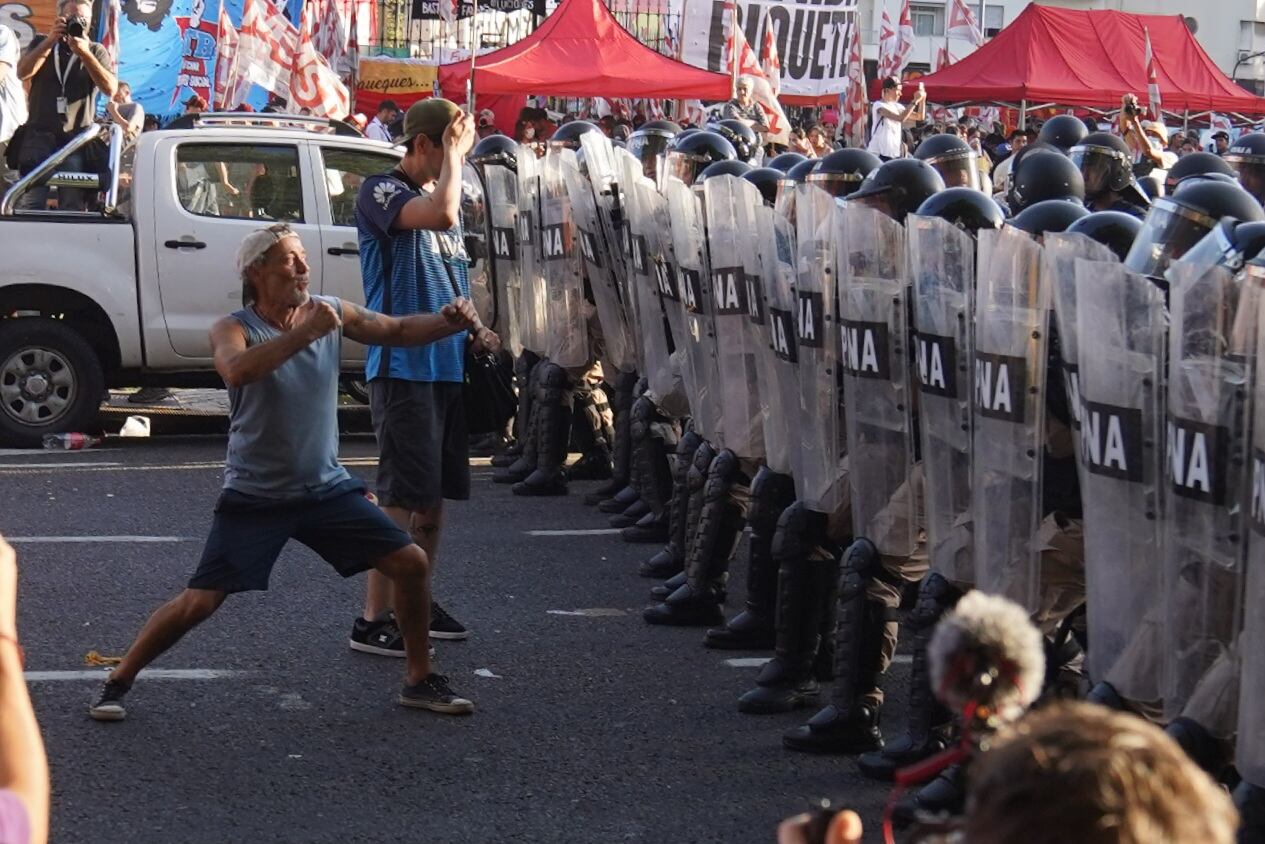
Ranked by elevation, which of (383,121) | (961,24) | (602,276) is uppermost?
(961,24)

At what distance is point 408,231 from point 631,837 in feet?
8.06

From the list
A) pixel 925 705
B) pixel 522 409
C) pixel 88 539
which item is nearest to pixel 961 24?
pixel 522 409

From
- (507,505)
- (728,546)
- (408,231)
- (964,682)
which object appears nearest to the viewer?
(964,682)

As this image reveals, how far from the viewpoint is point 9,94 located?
11.1m

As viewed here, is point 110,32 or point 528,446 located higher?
point 110,32

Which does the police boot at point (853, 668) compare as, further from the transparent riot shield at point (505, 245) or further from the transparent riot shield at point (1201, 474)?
the transparent riot shield at point (505, 245)

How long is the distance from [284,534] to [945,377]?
2019 millimetres

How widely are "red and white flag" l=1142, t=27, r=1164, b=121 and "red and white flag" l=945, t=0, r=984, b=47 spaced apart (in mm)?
2536

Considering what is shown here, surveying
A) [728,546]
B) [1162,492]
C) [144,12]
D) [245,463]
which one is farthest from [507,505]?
[144,12]

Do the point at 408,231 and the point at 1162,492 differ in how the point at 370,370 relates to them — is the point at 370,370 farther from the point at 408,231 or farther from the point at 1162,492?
the point at 1162,492

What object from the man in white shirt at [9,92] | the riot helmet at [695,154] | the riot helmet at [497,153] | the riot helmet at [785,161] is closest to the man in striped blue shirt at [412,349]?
the riot helmet at [695,154]

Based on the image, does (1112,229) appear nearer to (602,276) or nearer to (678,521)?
(678,521)

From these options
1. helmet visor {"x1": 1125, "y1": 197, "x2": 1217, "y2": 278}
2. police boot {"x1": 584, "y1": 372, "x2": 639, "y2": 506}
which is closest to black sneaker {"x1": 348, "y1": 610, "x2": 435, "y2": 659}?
police boot {"x1": 584, "y1": 372, "x2": 639, "y2": 506}

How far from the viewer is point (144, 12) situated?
21.8m
